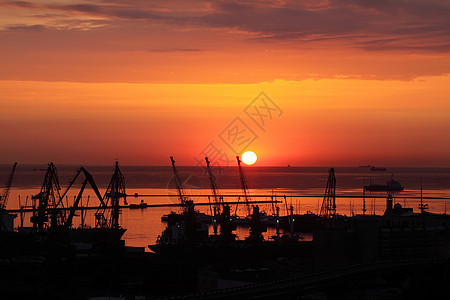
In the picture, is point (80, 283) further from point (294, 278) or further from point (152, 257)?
point (294, 278)

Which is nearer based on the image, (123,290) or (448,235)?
(123,290)

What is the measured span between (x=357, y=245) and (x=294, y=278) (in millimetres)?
24466

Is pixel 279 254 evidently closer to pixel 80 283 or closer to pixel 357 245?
pixel 357 245

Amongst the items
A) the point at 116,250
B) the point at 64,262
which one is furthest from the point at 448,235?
the point at 64,262

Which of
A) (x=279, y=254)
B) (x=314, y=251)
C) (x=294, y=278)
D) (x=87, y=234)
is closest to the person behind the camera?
(x=294, y=278)

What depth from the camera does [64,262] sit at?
72812mm

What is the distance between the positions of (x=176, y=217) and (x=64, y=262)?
7041 cm

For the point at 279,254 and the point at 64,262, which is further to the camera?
the point at 279,254

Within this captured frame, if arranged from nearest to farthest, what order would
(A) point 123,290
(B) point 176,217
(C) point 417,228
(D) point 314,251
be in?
(A) point 123,290
(D) point 314,251
(C) point 417,228
(B) point 176,217

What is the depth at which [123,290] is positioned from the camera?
7088 cm

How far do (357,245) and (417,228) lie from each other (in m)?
16.4

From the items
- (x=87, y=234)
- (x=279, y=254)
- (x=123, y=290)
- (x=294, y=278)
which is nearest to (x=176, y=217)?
(x=87, y=234)

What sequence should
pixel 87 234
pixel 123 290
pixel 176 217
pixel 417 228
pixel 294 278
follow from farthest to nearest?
pixel 176 217 < pixel 87 234 < pixel 417 228 < pixel 123 290 < pixel 294 278

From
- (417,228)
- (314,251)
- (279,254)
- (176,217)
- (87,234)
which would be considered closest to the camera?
(314,251)
